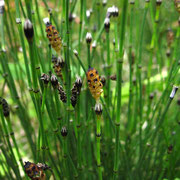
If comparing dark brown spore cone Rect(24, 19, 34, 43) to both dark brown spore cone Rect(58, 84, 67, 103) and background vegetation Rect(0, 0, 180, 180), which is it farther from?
dark brown spore cone Rect(58, 84, 67, 103)

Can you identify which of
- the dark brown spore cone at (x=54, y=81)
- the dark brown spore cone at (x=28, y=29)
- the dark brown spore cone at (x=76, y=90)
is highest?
the dark brown spore cone at (x=28, y=29)

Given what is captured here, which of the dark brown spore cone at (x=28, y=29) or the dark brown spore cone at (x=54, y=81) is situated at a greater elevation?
the dark brown spore cone at (x=28, y=29)

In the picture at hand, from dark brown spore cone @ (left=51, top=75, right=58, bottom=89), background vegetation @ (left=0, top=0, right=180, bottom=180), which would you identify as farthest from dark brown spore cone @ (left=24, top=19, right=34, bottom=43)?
dark brown spore cone @ (left=51, top=75, right=58, bottom=89)

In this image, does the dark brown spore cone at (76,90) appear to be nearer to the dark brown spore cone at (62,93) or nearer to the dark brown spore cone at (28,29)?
the dark brown spore cone at (62,93)

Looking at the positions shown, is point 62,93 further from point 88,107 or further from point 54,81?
point 88,107

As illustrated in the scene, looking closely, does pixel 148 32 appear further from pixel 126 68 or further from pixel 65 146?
pixel 65 146

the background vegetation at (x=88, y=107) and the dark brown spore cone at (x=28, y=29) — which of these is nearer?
the dark brown spore cone at (x=28, y=29)

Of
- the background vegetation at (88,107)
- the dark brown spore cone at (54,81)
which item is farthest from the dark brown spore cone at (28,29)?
the dark brown spore cone at (54,81)

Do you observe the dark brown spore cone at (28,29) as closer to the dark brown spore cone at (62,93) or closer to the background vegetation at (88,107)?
the background vegetation at (88,107)

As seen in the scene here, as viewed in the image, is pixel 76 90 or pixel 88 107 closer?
pixel 76 90

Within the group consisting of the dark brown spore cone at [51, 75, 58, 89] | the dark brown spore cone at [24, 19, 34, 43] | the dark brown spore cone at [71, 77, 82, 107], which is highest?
the dark brown spore cone at [24, 19, 34, 43]

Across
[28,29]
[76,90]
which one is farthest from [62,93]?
[28,29]
